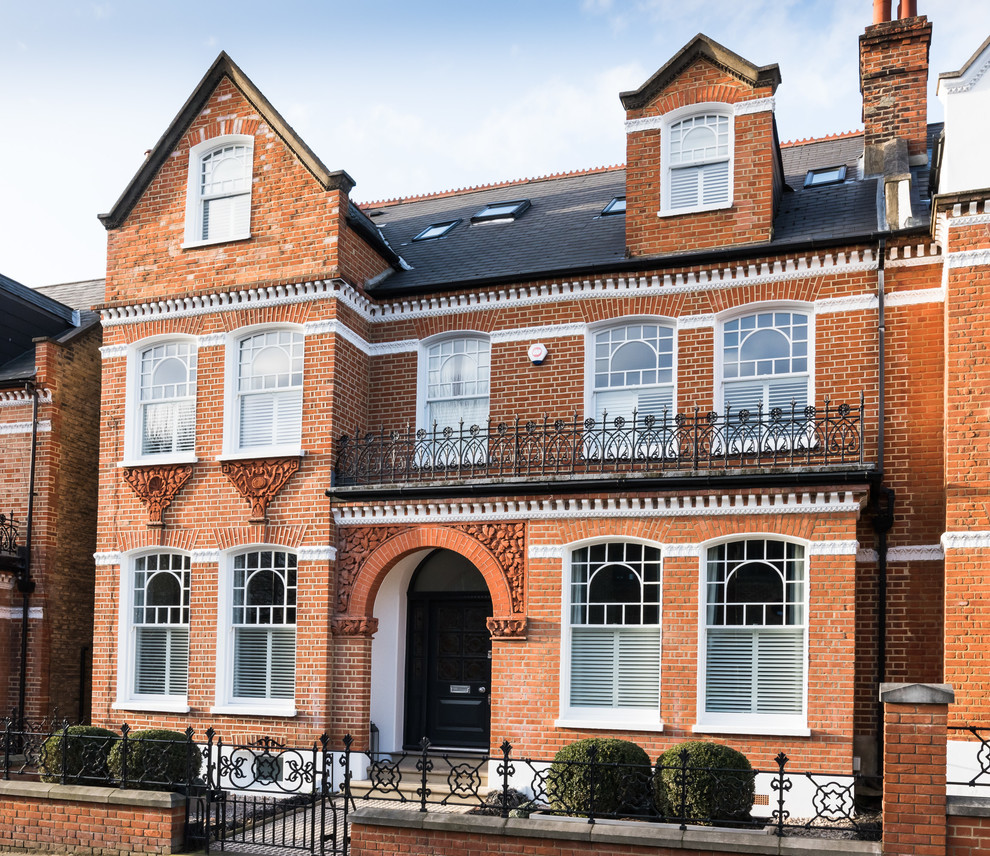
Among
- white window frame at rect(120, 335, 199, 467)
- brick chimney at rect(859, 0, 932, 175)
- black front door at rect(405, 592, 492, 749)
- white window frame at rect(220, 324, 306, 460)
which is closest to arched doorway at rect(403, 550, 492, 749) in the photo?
black front door at rect(405, 592, 492, 749)

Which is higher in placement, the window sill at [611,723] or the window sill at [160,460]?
the window sill at [160,460]

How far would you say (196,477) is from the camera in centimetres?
1634

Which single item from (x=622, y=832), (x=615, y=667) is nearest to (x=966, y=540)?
(x=615, y=667)

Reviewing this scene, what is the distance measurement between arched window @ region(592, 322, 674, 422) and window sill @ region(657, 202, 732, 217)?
5.41 feet

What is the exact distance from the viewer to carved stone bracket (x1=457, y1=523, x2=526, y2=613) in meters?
14.6

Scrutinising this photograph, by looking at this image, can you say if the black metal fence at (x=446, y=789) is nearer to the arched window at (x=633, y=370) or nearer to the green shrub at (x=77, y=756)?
the green shrub at (x=77, y=756)

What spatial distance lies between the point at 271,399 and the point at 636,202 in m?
6.30

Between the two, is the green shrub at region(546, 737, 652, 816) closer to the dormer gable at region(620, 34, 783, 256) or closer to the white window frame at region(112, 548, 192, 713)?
the white window frame at region(112, 548, 192, 713)

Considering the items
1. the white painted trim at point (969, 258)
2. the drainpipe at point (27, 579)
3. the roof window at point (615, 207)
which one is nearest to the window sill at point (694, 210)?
the roof window at point (615, 207)

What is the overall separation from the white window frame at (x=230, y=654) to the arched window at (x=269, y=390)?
5.37 feet

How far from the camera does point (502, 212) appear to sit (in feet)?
63.3

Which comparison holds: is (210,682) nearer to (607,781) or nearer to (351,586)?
(351,586)

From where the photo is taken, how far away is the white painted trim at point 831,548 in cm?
1309

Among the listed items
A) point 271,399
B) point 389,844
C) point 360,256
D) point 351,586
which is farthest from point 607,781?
point 360,256
